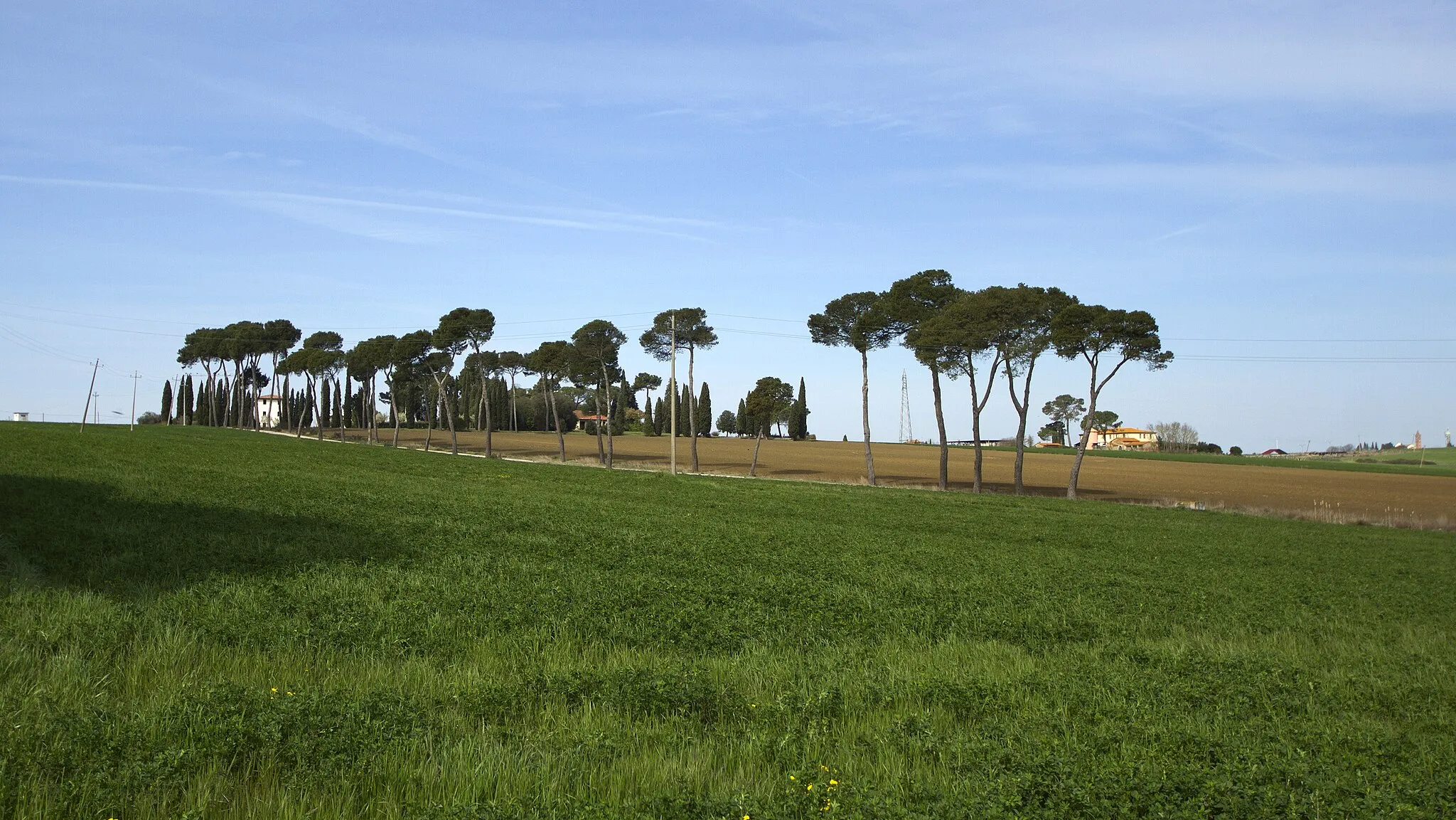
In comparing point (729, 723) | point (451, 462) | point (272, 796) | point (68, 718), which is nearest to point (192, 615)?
point (68, 718)

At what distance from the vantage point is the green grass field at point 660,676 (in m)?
6.41

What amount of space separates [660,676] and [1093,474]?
86777mm

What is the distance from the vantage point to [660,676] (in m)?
9.47

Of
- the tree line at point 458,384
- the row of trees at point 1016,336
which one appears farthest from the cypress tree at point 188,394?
the row of trees at point 1016,336

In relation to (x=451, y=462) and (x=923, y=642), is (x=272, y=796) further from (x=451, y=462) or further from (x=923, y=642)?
(x=451, y=462)

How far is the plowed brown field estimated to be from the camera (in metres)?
62.5

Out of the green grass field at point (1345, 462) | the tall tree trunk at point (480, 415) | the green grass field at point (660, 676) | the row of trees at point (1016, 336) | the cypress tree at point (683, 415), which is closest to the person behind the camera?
the green grass field at point (660, 676)

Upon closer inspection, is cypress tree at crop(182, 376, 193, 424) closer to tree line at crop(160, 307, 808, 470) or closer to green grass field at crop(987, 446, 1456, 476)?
tree line at crop(160, 307, 808, 470)

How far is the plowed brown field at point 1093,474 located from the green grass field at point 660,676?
43.8m

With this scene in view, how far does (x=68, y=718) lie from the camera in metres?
7.06

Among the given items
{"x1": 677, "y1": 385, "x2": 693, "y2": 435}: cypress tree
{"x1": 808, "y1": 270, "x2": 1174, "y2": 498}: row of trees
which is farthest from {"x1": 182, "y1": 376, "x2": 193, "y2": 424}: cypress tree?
{"x1": 808, "y1": 270, "x2": 1174, "y2": 498}: row of trees

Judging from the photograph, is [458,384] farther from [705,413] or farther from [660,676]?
[660,676]

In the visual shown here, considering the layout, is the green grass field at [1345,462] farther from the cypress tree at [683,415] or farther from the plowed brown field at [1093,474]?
the cypress tree at [683,415]

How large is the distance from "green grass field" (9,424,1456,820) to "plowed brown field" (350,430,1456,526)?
43810 mm
